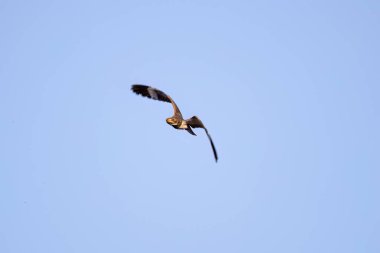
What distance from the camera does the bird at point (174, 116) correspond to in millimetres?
19000

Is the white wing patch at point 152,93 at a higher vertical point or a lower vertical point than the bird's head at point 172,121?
higher

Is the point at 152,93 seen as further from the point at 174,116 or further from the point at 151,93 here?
the point at 174,116

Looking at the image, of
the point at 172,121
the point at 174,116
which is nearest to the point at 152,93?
the point at 174,116

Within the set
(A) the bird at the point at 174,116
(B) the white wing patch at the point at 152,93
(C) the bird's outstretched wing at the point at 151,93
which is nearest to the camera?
(A) the bird at the point at 174,116

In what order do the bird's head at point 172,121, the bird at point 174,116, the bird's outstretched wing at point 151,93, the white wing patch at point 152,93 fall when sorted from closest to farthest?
1. the bird at point 174,116
2. the bird's head at point 172,121
3. the bird's outstretched wing at point 151,93
4. the white wing patch at point 152,93

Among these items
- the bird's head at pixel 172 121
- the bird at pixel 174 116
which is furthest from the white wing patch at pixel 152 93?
the bird's head at pixel 172 121

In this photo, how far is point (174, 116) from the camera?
2030 centimetres

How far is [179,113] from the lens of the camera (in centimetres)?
2084

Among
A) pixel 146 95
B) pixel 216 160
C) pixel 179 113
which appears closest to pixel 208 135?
pixel 216 160

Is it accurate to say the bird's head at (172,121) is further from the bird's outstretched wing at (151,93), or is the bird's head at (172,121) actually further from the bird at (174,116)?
the bird's outstretched wing at (151,93)

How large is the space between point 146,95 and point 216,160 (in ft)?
18.5

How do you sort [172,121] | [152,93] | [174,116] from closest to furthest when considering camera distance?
1. [172,121]
2. [174,116]
3. [152,93]

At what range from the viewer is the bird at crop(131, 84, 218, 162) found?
62.3 ft

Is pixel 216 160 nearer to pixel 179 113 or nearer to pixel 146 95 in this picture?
pixel 179 113
